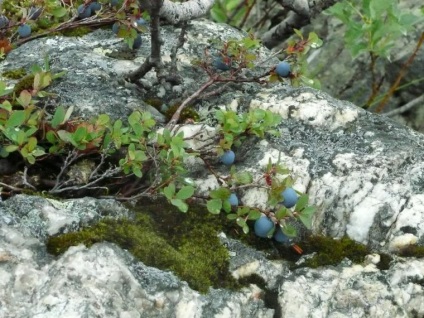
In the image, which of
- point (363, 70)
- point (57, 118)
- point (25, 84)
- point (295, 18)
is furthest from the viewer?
point (363, 70)

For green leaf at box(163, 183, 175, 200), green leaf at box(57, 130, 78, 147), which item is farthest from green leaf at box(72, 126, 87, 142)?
green leaf at box(163, 183, 175, 200)

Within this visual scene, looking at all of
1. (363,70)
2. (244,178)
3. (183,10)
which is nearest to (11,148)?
(244,178)

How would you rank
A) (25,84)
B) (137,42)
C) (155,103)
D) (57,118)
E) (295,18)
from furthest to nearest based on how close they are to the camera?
(295,18)
(137,42)
(155,103)
(25,84)
(57,118)

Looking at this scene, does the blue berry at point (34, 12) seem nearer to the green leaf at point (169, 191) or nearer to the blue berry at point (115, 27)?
the blue berry at point (115, 27)

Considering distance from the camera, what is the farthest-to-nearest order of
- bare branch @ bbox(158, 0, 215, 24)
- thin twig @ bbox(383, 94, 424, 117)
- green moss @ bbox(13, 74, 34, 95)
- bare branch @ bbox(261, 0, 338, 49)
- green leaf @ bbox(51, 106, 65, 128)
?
thin twig @ bbox(383, 94, 424, 117)
bare branch @ bbox(261, 0, 338, 49)
bare branch @ bbox(158, 0, 215, 24)
green moss @ bbox(13, 74, 34, 95)
green leaf @ bbox(51, 106, 65, 128)

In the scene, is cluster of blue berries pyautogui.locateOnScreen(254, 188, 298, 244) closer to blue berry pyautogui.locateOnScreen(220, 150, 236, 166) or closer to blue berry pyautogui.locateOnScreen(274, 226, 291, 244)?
blue berry pyautogui.locateOnScreen(274, 226, 291, 244)

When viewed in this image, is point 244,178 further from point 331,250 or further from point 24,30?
point 24,30

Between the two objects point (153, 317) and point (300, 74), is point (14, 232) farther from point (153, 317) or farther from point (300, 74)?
point (300, 74)
